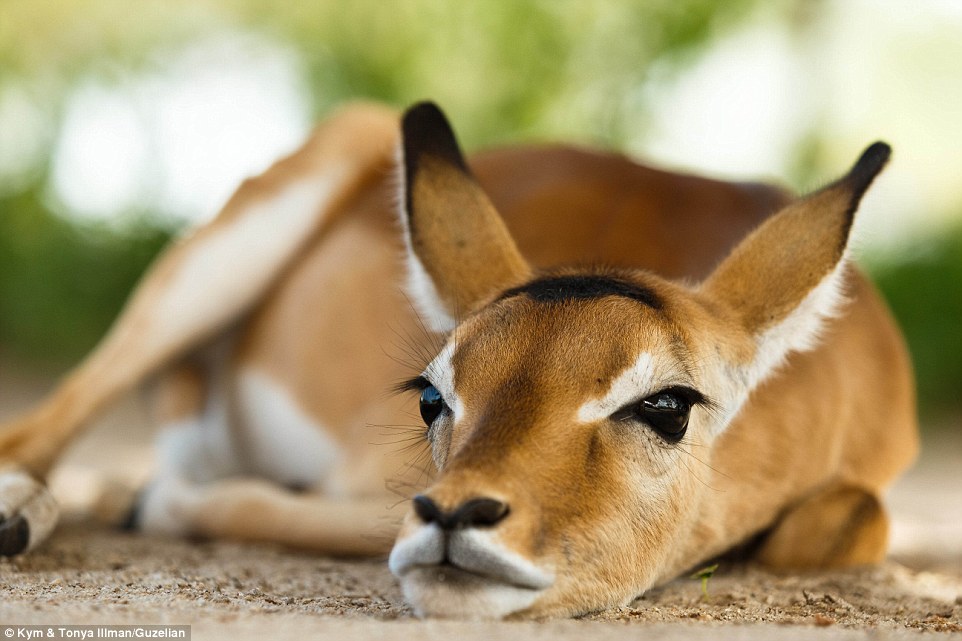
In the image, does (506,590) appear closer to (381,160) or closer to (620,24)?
(381,160)

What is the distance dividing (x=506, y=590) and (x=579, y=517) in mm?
305

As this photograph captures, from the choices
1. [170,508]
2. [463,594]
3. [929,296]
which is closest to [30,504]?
[170,508]

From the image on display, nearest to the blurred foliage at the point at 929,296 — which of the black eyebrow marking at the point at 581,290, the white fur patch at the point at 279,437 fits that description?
the white fur patch at the point at 279,437

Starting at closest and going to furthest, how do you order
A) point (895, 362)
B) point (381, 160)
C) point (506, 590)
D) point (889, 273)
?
point (506, 590), point (895, 362), point (381, 160), point (889, 273)

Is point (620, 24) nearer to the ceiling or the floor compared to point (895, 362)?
nearer to the ceiling

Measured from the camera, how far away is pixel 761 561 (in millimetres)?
4516

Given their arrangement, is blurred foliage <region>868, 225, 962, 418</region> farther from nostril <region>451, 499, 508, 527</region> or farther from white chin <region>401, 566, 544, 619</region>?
nostril <region>451, 499, 508, 527</region>

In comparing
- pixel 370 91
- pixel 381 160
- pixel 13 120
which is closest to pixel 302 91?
pixel 370 91

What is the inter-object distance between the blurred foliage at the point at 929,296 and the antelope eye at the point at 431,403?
10478mm

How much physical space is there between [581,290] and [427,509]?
1016mm

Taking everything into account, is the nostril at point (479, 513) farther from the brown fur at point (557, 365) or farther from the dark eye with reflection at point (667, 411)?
the dark eye with reflection at point (667, 411)

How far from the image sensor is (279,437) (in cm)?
608

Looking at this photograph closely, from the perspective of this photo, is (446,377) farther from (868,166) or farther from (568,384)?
(868,166)

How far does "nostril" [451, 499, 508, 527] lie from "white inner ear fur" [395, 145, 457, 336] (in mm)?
1400
